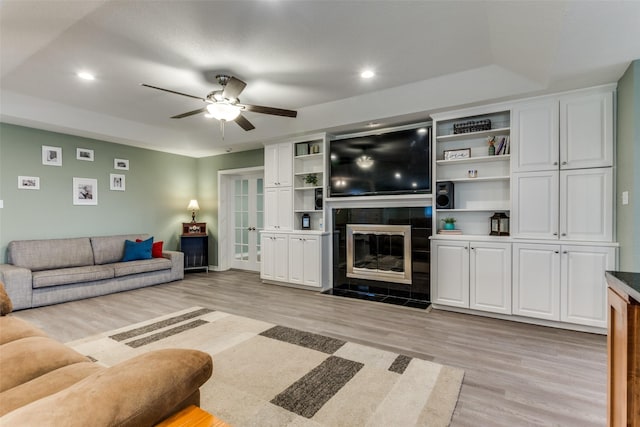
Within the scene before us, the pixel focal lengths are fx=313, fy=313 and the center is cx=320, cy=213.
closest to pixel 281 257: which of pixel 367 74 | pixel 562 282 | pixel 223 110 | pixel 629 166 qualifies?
pixel 223 110

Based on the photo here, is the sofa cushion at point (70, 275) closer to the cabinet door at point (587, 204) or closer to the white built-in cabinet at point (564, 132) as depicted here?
the white built-in cabinet at point (564, 132)

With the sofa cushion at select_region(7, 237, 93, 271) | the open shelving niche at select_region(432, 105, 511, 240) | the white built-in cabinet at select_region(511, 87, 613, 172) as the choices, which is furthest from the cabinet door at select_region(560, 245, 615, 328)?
the sofa cushion at select_region(7, 237, 93, 271)

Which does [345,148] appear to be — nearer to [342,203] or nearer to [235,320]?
[342,203]

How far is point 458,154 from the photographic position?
12.8 ft

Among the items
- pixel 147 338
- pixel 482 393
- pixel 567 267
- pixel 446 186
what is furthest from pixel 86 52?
pixel 567 267

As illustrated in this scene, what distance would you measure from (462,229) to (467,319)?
1106 millimetres

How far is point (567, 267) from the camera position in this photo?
3189 millimetres

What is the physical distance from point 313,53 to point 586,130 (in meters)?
2.82

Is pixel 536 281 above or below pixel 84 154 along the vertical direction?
below

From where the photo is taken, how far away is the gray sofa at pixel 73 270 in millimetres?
3979

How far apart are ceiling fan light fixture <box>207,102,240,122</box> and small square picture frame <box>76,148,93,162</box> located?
10.8 ft

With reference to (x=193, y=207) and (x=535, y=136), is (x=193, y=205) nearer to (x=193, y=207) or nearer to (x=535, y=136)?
(x=193, y=207)

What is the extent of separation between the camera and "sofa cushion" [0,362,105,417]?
1.18 m

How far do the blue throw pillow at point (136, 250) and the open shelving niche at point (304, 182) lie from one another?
2.61m
